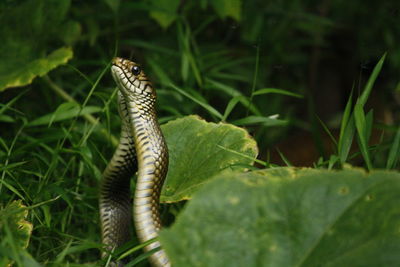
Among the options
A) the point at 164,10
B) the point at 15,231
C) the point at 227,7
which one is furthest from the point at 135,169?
the point at 227,7

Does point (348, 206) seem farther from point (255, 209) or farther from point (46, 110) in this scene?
point (46, 110)

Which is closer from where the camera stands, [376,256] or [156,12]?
[376,256]

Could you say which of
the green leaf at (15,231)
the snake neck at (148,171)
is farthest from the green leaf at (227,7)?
the green leaf at (15,231)

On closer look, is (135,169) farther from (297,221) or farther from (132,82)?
(297,221)

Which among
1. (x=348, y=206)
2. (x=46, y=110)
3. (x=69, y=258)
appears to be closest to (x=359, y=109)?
(x=348, y=206)

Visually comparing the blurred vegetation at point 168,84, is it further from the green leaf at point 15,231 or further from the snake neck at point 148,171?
the snake neck at point 148,171

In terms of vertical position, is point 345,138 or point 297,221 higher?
point 297,221
